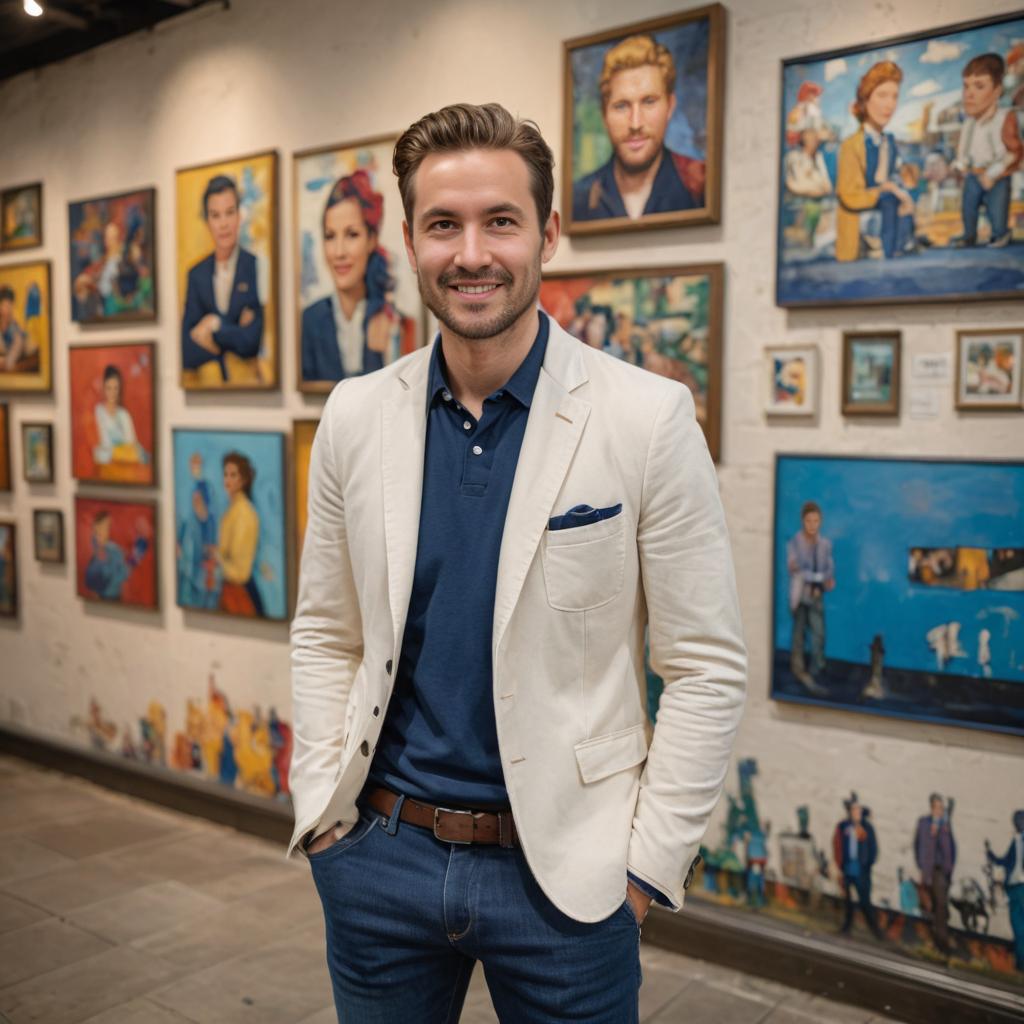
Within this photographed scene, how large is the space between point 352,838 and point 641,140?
225cm

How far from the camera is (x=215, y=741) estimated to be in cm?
444

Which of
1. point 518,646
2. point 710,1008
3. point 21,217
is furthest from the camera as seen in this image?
point 21,217

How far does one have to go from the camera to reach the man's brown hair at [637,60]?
10.0 feet

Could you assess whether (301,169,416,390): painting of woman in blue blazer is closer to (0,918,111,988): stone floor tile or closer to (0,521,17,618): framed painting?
(0,918,111,988): stone floor tile

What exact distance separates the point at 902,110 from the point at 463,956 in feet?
7.53

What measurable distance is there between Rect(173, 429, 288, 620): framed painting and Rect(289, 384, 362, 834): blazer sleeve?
7.59 feet

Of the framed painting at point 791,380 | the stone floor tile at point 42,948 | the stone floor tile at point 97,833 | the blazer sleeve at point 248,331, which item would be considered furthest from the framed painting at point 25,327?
the framed painting at point 791,380

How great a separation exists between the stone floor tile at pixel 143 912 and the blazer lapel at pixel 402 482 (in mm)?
2417

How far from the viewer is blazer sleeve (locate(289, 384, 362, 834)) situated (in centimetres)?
176

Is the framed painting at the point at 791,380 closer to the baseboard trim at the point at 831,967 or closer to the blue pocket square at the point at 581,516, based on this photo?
the baseboard trim at the point at 831,967

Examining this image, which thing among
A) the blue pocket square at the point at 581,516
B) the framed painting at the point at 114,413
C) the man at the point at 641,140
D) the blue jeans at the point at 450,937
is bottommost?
the blue jeans at the point at 450,937

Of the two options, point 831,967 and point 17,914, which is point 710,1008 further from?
point 17,914

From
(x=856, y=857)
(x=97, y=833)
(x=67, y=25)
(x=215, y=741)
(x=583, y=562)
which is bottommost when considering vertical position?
(x=97, y=833)

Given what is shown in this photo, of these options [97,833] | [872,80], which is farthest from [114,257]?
[872,80]
